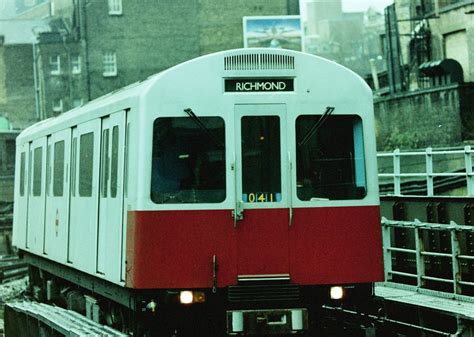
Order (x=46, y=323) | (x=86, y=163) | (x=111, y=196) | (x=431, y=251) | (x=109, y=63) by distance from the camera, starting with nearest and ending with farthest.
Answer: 1. (x=111, y=196)
2. (x=46, y=323)
3. (x=86, y=163)
4. (x=431, y=251)
5. (x=109, y=63)

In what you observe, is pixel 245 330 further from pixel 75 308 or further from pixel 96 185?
pixel 75 308

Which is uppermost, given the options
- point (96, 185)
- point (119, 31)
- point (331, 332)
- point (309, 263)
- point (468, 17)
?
point (119, 31)

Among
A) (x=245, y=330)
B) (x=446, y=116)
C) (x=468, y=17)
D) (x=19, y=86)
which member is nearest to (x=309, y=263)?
(x=245, y=330)

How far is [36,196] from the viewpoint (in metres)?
17.3

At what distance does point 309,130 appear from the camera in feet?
35.9

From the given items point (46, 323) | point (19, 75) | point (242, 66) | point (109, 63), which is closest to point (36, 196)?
point (46, 323)

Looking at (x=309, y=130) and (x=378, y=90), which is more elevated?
(x=378, y=90)

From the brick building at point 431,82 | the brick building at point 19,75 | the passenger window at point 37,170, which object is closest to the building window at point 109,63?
the brick building at point 19,75

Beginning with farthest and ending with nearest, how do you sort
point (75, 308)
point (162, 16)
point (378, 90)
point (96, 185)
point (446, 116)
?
point (162, 16), point (378, 90), point (446, 116), point (75, 308), point (96, 185)

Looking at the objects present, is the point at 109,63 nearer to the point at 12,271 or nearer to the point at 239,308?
the point at 12,271

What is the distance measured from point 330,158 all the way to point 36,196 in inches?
294

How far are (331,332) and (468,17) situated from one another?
3414 cm

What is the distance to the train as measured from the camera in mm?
10656

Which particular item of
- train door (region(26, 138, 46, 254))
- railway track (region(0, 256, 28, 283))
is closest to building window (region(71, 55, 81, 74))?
railway track (region(0, 256, 28, 283))
